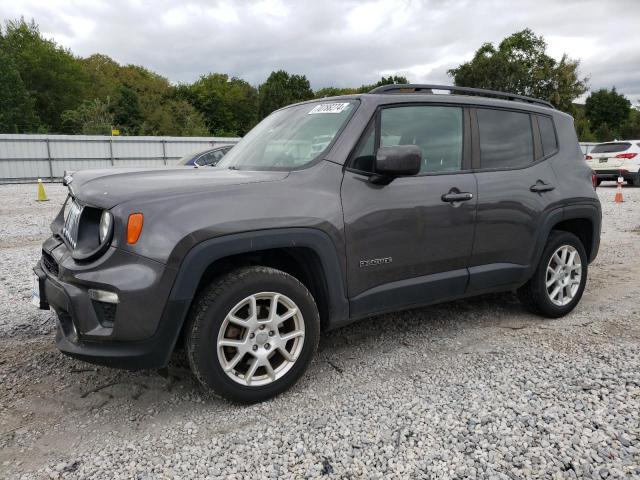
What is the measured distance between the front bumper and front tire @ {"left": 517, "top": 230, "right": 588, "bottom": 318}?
2959mm

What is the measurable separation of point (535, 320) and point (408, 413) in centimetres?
201

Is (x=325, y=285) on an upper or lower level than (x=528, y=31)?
lower

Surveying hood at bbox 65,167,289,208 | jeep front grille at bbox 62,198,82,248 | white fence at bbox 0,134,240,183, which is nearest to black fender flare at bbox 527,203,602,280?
hood at bbox 65,167,289,208

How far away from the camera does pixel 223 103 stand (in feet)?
243

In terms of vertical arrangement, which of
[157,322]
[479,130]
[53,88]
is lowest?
[157,322]

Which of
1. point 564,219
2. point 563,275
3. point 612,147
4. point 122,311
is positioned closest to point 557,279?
point 563,275

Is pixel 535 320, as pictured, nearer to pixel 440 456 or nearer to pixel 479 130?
pixel 479 130

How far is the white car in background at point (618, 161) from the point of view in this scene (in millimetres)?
16719

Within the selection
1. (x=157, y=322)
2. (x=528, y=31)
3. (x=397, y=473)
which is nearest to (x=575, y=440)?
(x=397, y=473)

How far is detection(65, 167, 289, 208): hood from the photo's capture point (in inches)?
103

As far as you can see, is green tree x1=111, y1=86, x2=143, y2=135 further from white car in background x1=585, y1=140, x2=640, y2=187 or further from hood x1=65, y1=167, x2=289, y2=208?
hood x1=65, y1=167, x2=289, y2=208

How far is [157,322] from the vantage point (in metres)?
2.52

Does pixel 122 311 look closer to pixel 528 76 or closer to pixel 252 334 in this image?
pixel 252 334

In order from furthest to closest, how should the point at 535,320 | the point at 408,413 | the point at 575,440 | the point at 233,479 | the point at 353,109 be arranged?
the point at 535,320 < the point at 353,109 < the point at 408,413 < the point at 575,440 < the point at 233,479
